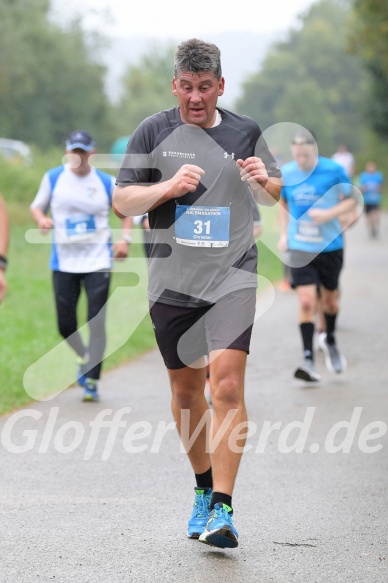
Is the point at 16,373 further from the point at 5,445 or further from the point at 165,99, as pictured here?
the point at 165,99

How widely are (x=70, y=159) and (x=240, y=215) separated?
4481mm

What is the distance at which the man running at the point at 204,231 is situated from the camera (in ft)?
17.1

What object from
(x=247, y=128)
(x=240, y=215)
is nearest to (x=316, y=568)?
(x=240, y=215)

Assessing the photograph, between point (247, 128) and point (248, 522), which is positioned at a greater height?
point (247, 128)

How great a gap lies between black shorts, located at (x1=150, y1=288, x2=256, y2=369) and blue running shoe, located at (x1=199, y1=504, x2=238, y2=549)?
2.43ft

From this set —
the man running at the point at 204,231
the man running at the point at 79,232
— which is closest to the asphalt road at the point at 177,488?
the man running at the point at 204,231

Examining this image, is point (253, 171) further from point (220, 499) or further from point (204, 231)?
point (220, 499)

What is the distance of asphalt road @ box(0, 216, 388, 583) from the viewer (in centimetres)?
501

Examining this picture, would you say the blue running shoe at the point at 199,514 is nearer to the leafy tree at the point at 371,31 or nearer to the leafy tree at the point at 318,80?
the leafy tree at the point at 371,31

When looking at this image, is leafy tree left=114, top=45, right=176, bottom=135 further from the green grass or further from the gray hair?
the gray hair

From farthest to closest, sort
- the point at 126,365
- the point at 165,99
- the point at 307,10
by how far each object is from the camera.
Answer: the point at 307,10
the point at 165,99
the point at 126,365

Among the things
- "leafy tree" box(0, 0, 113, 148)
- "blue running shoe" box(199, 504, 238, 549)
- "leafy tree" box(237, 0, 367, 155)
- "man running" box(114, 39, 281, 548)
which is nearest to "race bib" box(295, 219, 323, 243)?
"man running" box(114, 39, 281, 548)

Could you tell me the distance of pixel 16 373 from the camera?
1085cm

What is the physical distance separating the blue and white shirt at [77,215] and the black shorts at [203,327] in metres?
4.16
